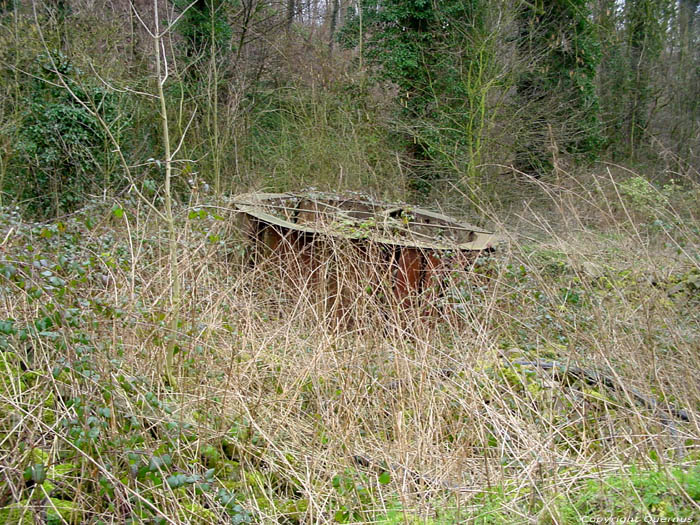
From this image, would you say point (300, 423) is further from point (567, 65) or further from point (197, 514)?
point (567, 65)

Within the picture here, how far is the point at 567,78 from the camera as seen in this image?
1530cm

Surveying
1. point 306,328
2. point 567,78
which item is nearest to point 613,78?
point 567,78

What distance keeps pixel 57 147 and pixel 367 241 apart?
6.24m

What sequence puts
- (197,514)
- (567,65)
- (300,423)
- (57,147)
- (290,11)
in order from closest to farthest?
(197,514), (300,423), (57,147), (567,65), (290,11)

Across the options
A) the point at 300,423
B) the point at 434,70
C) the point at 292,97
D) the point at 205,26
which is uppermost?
the point at 205,26

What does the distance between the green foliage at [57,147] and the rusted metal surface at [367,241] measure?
3340 mm

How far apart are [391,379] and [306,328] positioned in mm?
1149

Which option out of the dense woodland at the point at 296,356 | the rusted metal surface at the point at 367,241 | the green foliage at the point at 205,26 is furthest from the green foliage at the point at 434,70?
the rusted metal surface at the point at 367,241

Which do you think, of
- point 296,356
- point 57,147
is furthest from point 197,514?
point 57,147

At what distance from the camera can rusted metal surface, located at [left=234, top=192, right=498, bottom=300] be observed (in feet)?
16.0

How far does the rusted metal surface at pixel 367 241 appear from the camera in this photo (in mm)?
4883

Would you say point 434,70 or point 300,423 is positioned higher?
point 434,70

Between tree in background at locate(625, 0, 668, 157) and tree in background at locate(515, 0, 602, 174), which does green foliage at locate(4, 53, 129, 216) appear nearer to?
tree in background at locate(515, 0, 602, 174)

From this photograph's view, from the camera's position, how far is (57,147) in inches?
362
